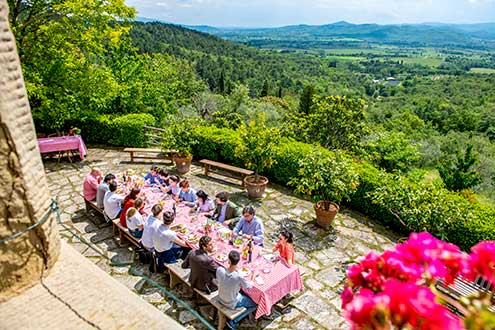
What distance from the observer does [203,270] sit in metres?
5.89

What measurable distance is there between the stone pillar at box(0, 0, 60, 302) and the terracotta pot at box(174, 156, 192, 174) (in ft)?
29.0

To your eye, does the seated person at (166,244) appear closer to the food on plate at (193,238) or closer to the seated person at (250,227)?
the food on plate at (193,238)

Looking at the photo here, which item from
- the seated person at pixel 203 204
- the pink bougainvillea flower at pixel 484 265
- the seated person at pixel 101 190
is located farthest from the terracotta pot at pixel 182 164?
the pink bougainvillea flower at pixel 484 265

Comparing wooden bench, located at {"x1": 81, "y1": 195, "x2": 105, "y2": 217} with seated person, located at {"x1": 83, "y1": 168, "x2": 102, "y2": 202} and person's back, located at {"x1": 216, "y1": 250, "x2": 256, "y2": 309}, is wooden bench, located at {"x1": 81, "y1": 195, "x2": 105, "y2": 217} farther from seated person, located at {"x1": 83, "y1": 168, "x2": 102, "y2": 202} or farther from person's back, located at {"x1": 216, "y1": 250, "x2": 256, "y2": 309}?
person's back, located at {"x1": 216, "y1": 250, "x2": 256, "y2": 309}

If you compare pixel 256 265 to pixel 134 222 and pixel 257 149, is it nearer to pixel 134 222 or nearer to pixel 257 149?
pixel 134 222

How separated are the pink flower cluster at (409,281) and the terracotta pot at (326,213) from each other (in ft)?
23.8

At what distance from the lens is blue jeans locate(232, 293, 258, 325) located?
5616 mm

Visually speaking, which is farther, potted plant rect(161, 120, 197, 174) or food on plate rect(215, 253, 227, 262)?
potted plant rect(161, 120, 197, 174)

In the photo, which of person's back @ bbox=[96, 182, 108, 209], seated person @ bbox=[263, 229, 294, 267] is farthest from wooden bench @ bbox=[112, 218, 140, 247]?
seated person @ bbox=[263, 229, 294, 267]

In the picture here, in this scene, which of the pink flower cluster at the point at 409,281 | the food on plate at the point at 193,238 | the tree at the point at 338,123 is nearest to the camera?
the pink flower cluster at the point at 409,281

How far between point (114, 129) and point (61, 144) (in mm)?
2546

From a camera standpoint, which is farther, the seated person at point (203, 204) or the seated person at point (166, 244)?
the seated person at point (203, 204)

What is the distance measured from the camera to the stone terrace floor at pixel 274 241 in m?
6.21

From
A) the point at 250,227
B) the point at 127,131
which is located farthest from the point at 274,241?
the point at 127,131
